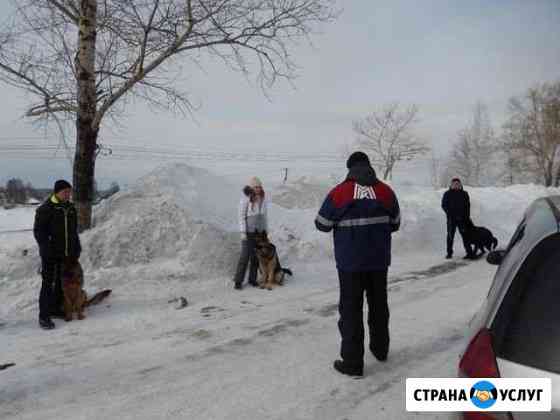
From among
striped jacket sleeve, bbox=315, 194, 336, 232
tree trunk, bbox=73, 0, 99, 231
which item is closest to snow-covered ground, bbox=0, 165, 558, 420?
tree trunk, bbox=73, 0, 99, 231

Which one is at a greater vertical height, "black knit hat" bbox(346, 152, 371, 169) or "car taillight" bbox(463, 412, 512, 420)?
"black knit hat" bbox(346, 152, 371, 169)

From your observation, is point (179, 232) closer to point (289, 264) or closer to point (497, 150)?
point (289, 264)

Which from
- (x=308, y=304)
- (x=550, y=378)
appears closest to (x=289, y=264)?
(x=308, y=304)

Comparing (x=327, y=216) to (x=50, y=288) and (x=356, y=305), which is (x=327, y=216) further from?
(x=50, y=288)

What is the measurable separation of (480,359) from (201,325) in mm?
4174

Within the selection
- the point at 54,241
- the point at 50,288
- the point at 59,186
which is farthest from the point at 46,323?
the point at 59,186

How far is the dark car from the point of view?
61.8 inches

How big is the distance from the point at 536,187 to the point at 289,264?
1741 cm

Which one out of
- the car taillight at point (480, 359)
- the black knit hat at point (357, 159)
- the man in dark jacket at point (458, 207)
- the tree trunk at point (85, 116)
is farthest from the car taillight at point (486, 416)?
the man in dark jacket at point (458, 207)

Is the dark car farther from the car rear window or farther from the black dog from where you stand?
the black dog

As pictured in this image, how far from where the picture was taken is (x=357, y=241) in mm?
3734

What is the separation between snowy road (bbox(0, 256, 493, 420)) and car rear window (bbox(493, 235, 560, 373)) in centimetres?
176

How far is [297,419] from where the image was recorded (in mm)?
3100

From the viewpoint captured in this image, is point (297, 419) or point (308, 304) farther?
point (308, 304)
